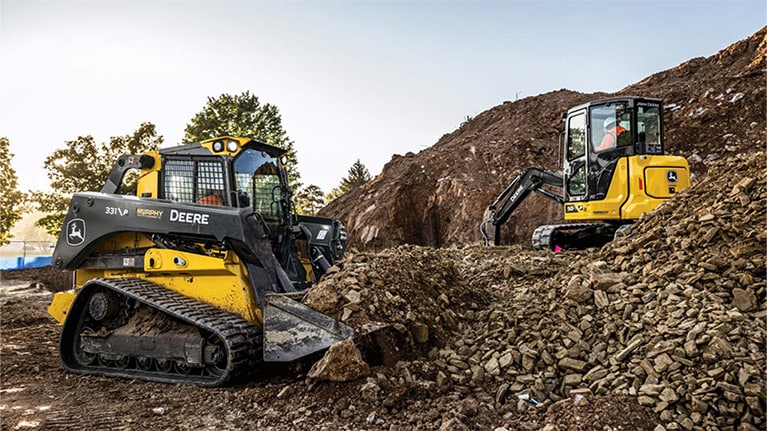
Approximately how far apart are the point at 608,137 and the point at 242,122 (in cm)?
2420

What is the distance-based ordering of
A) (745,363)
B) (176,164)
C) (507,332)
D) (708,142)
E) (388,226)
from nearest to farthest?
1. (745,363)
2. (507,332)
3. (176,164)
4. (708,142)
5. (388,226)

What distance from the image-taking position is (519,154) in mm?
16781

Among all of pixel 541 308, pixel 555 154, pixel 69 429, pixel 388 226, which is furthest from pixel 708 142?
pixel 69 429

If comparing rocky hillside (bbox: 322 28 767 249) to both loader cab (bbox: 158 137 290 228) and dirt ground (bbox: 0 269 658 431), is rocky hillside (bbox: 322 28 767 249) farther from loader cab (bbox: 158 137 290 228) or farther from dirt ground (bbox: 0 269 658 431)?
dirt ground (bbox: 0 269 658 431)

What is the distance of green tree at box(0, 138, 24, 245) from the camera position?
2394 centimetres

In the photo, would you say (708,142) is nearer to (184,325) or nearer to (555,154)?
(555,154)

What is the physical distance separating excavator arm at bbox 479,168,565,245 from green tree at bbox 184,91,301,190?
18.9 m

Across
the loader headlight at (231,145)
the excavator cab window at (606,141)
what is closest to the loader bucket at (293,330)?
the loader headlight at (231,145)

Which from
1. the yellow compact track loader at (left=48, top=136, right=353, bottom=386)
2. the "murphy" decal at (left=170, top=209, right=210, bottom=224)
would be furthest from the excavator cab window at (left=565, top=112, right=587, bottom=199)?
the "murphy" decal at (left=170, top=209, right=210, bottom=224)

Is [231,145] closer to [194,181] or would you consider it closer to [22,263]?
[194,181]

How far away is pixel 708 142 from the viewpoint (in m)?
13.9

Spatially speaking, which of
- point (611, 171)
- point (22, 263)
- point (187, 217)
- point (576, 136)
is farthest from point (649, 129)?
point (22, 263)

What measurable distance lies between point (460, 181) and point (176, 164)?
36.0ft

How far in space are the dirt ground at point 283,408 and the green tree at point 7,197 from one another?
21.9 metres
